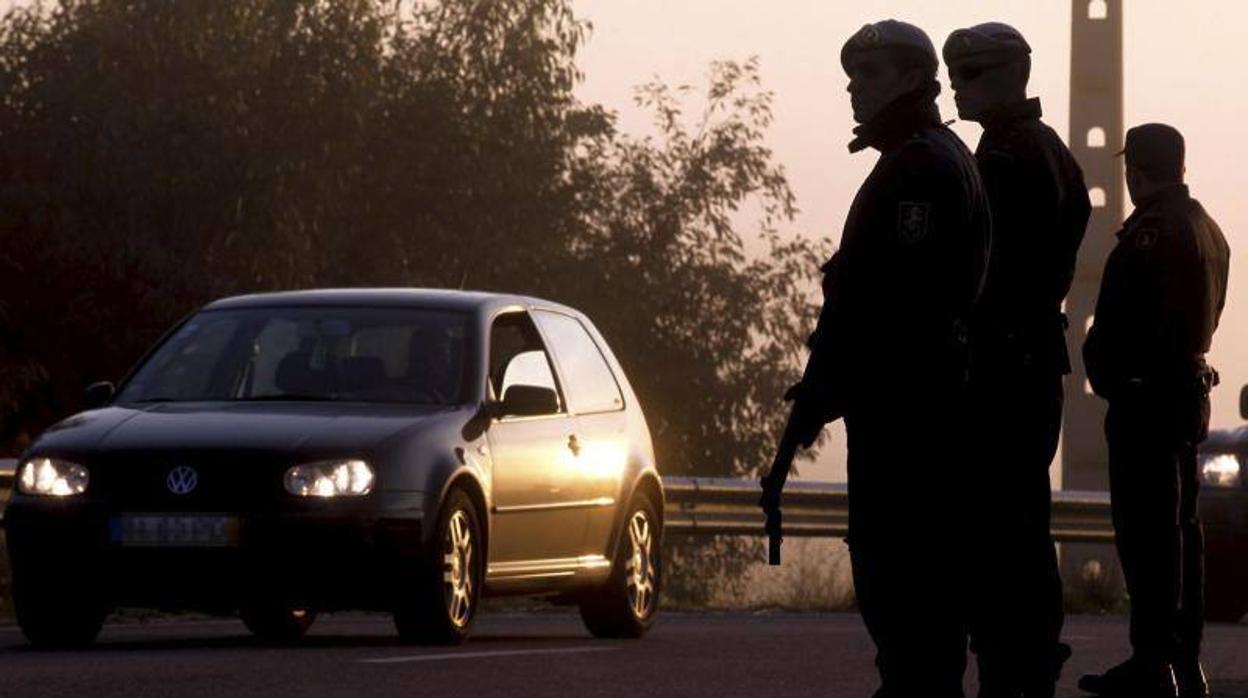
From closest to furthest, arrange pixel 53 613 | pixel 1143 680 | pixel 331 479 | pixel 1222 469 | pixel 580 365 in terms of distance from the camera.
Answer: pixel 1143 680 < pixel 331 479 < pixel 53 613 < pixel 580 365 < pixel 1222 469

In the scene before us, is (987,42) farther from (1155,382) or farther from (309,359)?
(309,359)

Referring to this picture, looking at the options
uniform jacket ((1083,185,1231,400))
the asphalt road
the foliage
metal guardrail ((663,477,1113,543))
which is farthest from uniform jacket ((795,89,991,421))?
the foliage

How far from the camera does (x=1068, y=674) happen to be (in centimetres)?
1354

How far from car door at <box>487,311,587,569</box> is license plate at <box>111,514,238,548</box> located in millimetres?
1494

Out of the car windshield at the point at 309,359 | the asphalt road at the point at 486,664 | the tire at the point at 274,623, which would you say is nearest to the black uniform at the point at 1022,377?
the asphalt road at the point at 486,664

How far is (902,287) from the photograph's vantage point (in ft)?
26.1

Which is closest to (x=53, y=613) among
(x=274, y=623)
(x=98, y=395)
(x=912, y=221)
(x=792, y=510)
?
(x=98, y=395)

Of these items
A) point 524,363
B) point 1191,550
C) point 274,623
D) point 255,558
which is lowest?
point 274,623

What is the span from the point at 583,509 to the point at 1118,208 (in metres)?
26.1

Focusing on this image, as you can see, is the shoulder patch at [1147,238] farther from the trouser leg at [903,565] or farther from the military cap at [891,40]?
the trouser leg at [903,565]

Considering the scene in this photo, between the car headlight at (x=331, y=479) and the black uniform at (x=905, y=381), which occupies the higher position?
the black uniform at (x=905, y=381)

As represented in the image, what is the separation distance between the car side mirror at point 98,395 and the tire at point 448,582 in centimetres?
176

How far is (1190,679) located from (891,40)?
3.56 metres

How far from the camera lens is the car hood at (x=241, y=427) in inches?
551
